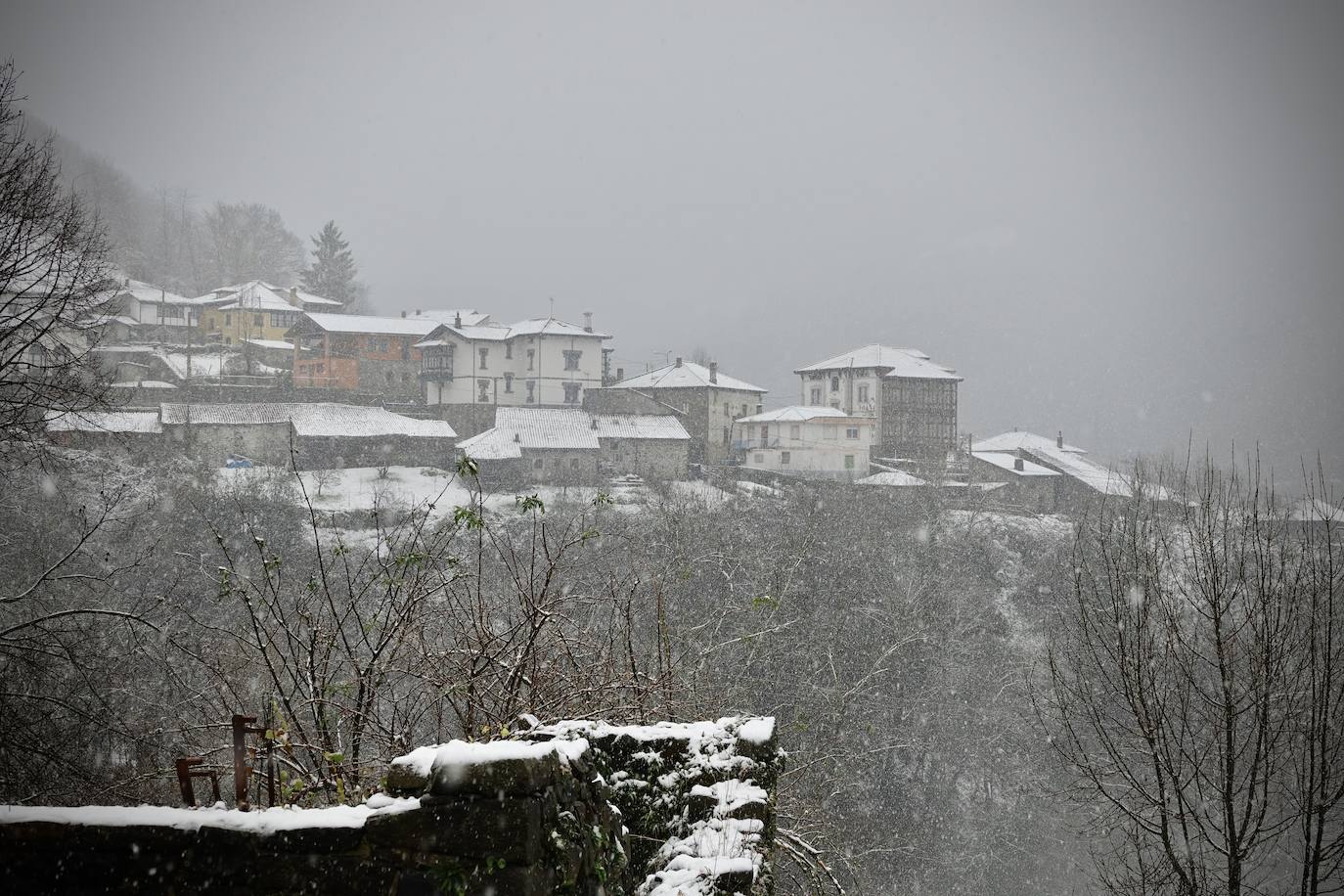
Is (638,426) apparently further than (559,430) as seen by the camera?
Yes

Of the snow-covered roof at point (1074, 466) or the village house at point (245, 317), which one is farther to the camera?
the village house at point (245, 317)

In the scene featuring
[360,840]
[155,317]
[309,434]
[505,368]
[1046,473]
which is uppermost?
[155,317]

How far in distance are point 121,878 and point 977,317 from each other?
316 feet

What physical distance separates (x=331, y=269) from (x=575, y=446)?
3663cm

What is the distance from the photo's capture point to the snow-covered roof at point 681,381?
4797 cm

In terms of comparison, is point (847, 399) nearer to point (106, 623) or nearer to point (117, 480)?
point (117, 480)

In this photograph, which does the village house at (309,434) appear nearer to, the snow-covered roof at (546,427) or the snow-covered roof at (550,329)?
the snow-covered roof at (546,427)

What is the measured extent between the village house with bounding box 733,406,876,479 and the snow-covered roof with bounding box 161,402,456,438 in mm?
16635

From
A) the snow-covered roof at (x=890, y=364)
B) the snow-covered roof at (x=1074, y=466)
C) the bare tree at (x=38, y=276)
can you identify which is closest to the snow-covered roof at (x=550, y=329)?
the snow-covered roof at (x=890, y=364)

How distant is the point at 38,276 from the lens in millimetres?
7969

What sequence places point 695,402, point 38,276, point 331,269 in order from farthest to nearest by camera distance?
point 331,269, point 695,402, point 38,276

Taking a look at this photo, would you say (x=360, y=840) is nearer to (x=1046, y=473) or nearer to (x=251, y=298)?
(x=1046, y=473)

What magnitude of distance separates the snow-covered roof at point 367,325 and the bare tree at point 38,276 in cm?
4056

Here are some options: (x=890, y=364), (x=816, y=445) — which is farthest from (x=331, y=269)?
(x=890, y=364)
